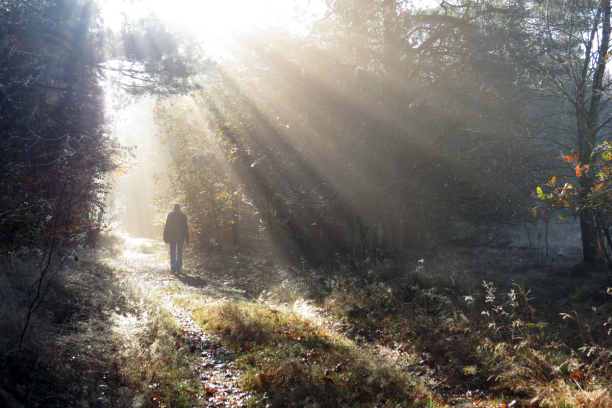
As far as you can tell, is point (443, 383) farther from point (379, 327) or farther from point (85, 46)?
point (85, 46)

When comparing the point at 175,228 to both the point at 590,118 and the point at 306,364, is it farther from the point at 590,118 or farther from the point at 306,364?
the point at 590,118

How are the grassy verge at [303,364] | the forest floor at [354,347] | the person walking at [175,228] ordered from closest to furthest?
the forest floor at [354,347]
the grassy verge at [303,364]
the person walking at [175,228]

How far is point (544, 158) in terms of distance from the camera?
50.6 ft

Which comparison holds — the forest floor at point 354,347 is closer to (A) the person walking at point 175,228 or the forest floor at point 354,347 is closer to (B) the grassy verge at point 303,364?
(B) the grassy verge at point 303,364

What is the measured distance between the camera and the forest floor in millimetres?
4848

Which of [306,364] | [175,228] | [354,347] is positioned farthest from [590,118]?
[175,228]

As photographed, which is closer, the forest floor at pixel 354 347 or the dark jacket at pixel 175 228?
the forest floor at pixel 354 347

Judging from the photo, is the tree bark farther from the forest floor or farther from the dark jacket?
the dark jacket

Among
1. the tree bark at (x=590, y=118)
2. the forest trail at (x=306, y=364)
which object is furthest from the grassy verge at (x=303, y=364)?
the tree bark at (x=590, y=118)

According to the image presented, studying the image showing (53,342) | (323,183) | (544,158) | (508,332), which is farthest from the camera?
(544,158)

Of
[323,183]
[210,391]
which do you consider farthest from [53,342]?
[323,183]

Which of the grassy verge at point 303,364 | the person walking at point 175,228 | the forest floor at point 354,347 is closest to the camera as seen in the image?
the forest floor at point 354,347

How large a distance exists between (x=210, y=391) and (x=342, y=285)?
5.88 meters

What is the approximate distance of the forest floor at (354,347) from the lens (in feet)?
15.9
